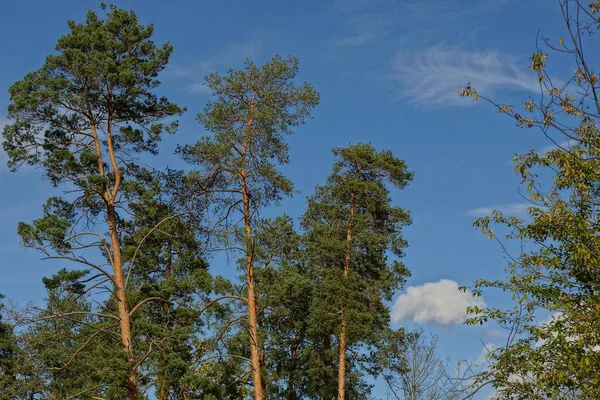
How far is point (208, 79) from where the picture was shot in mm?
17656

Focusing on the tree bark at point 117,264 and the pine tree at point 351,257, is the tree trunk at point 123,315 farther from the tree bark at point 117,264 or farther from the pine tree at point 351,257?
the pine tree at point 351,257

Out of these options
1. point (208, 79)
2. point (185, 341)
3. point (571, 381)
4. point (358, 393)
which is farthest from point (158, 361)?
point (571, 381)

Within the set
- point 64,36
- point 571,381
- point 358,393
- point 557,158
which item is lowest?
point 571,381

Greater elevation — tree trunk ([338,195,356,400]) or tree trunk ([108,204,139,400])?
tree trunk ([338,195,356,400])

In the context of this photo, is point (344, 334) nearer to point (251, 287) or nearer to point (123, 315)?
point (251, 287)

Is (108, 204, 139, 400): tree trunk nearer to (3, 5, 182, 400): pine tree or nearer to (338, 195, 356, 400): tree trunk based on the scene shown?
(3, 5, 182, 400): pine tree

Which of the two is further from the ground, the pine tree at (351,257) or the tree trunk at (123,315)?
the pine tree at (351,257)

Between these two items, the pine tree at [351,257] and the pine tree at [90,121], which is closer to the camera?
the pine tree at [90,121]

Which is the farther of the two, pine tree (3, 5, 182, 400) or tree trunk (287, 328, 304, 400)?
tree trunk (287, 328, 304, 400)

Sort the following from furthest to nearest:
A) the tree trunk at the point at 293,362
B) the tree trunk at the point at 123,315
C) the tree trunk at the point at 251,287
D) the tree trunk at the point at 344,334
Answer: the tree trunk at the point at 293,362 < the tree trunk at the point at 344,334 < the tree trunk at the point at 251,287 < the tree trunk at the point at 123,315

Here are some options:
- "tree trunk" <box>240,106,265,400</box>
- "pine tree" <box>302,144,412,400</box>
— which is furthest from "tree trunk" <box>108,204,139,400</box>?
"pine tree" <box>302,144,412,400</box>

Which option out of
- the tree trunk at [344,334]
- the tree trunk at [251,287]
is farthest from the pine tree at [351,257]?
the tree trunk at [251,287]

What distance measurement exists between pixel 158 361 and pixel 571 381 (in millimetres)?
12979

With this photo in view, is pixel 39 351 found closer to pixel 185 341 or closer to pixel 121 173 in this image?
pixel 185 341
